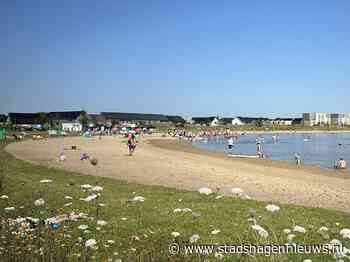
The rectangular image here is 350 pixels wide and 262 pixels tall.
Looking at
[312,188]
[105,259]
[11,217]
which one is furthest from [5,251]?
[312,188]

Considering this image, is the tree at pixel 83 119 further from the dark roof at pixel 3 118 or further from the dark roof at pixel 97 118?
the dark roof at pixel 3 118

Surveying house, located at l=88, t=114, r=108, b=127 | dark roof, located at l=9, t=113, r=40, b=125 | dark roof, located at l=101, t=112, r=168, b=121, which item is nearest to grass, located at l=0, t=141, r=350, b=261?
dark roof, located at l=9, t=113, r=40, b=125

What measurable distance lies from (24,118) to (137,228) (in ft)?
459

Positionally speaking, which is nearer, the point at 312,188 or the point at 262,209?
the point at 262,209

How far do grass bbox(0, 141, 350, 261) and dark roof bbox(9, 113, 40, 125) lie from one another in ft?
433

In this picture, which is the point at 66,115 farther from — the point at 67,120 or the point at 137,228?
the point at 137,228

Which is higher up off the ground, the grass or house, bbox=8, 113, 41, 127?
house, bbox=8, 113, 41, 127

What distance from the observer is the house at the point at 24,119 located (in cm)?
13412

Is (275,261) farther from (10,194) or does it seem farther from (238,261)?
(10,194)

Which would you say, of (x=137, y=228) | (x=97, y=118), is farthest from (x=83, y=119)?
(x=137, y=228)

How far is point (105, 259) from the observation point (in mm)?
5184

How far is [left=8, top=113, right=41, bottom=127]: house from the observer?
134125mm

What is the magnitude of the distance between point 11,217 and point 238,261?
14.0ft

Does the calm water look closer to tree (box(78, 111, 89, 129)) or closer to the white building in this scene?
the white building
